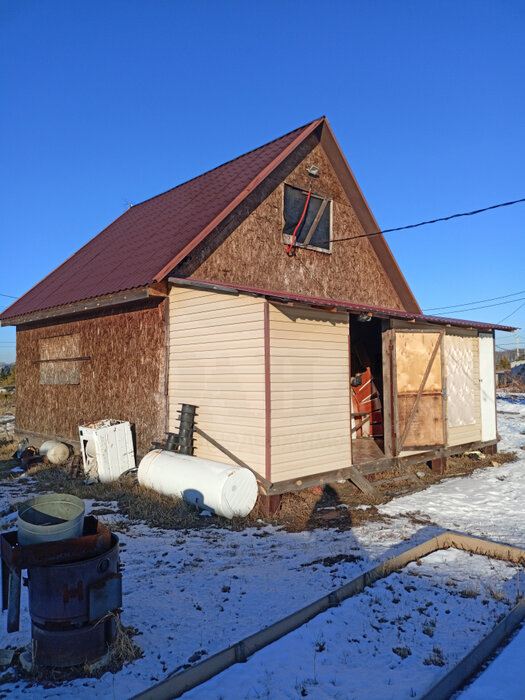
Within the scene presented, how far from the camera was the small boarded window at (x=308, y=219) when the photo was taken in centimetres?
1089

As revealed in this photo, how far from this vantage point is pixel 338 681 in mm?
3402

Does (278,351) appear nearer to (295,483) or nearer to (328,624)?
(295,483)

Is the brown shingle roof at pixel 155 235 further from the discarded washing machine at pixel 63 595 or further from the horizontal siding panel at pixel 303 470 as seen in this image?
the discarded washing machine at pixel 63 595

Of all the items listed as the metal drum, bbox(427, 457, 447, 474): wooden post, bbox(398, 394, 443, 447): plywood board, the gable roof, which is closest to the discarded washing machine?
the metal drum

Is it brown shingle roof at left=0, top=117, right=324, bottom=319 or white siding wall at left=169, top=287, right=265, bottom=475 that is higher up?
brown shingle roof at left=0, top=117, right=324, bottom=319

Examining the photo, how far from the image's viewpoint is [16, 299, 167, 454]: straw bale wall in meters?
9.91

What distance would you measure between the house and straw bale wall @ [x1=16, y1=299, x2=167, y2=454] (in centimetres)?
5

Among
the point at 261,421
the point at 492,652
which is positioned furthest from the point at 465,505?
the point at 492,652

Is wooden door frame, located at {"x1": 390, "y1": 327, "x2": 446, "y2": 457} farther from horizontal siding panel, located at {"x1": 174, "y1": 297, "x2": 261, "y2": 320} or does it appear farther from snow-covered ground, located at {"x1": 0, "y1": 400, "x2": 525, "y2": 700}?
horizontal siding panel, located at {"x1": 174, "y1": 297, "x2": 261, "y2": 320}

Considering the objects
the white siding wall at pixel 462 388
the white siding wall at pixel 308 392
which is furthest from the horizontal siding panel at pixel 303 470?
the white siding wall at pixel 462 388

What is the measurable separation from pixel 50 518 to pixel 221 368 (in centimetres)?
467

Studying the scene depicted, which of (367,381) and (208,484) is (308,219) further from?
(208,484)

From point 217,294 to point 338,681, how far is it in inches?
236

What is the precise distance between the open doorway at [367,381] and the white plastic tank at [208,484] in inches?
243
